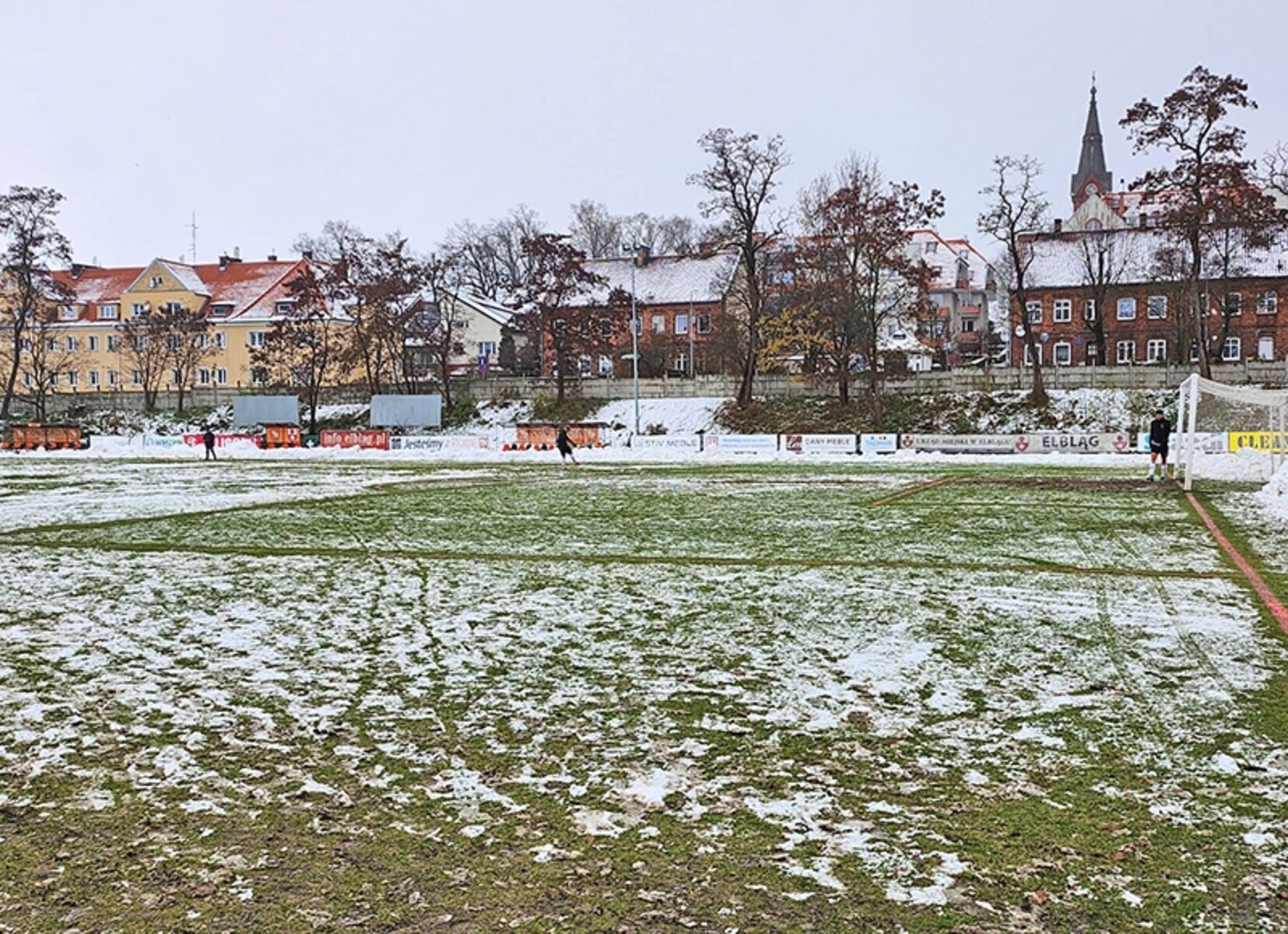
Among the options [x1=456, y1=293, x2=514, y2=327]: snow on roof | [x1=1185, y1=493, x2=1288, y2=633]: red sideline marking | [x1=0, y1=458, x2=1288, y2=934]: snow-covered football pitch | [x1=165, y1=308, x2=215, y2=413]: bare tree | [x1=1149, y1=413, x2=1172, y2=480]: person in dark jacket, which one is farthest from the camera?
[x1=456, y1=293, x2=514, y2=327]: snow on roof

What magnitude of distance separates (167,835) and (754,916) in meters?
2.98

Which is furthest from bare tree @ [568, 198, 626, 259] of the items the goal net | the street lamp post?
the goal net

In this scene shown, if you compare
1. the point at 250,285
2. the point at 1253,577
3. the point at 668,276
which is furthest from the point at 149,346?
the point at 1253,577

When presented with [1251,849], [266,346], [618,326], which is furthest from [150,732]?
[266,346]

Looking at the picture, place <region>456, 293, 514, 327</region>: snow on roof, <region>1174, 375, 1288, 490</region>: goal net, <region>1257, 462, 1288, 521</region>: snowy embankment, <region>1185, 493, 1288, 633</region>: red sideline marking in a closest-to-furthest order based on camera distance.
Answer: <region>1185, 493, 1288, 633</region>: red sideline marking → <region>1257, 462, 1288, 521</region>: snowy embankment → <region>1174, 375, 1288, 490</region>: goal net → <region>456, 293, 514, 327</region>: snow on roof

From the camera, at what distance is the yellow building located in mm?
85250

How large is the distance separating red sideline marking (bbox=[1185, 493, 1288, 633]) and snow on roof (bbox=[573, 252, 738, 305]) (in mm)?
66712

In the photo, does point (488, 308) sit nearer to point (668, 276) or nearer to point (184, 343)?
point (668, 276)

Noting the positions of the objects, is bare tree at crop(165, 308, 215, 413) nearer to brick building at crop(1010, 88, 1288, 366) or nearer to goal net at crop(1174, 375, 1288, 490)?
brick building at crop(1010, 88, 1288, 366)

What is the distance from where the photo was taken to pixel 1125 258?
2707 inches

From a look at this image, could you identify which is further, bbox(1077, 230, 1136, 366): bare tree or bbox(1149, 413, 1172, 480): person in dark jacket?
bbox(1077, 230, 1136, 366): bare tree

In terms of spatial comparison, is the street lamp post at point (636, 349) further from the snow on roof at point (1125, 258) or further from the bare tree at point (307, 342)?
the snow on roof at point (1125, 258)

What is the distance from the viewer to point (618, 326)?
224 ft

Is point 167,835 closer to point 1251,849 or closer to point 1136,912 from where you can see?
point 1136,912
